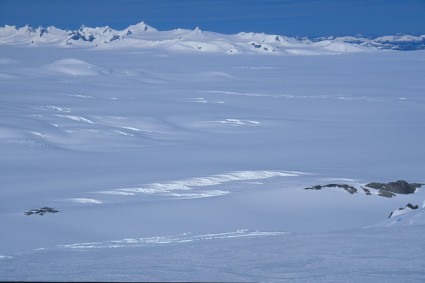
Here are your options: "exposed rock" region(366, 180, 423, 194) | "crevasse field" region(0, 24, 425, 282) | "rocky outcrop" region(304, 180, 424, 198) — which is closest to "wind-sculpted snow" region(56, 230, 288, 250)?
"crevasse field" region(0, 24, 425, 282)

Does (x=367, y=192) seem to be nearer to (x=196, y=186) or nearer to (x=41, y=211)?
(x=196, y=186)

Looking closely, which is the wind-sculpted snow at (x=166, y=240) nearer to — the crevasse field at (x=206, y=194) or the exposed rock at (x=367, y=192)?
the crevasse field at (x=206, y=194)

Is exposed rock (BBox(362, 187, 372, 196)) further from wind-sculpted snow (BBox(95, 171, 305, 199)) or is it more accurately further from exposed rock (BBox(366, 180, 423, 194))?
wind-sculpted snow (BBox(95, 171, 305, 199))

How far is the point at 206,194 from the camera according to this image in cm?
1460

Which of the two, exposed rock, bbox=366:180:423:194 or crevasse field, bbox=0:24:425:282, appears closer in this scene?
crevasse field, bbox=0:24:425:282

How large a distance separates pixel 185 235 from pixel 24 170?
9.63 metres

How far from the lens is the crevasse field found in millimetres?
7172

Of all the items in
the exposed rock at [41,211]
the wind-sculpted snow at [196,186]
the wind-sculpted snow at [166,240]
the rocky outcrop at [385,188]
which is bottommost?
the wind-sculpted snow at [166,240]

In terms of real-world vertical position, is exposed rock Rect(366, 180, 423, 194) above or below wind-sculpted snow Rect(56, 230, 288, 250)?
above

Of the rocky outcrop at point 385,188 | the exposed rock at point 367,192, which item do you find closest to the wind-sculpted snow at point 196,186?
the rocky outcrop at point 385,188

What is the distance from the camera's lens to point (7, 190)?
15.4m

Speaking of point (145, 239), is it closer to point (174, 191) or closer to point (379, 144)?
point (174, 191)

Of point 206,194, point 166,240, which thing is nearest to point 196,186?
point 206,194

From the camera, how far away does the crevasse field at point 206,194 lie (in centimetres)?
717
